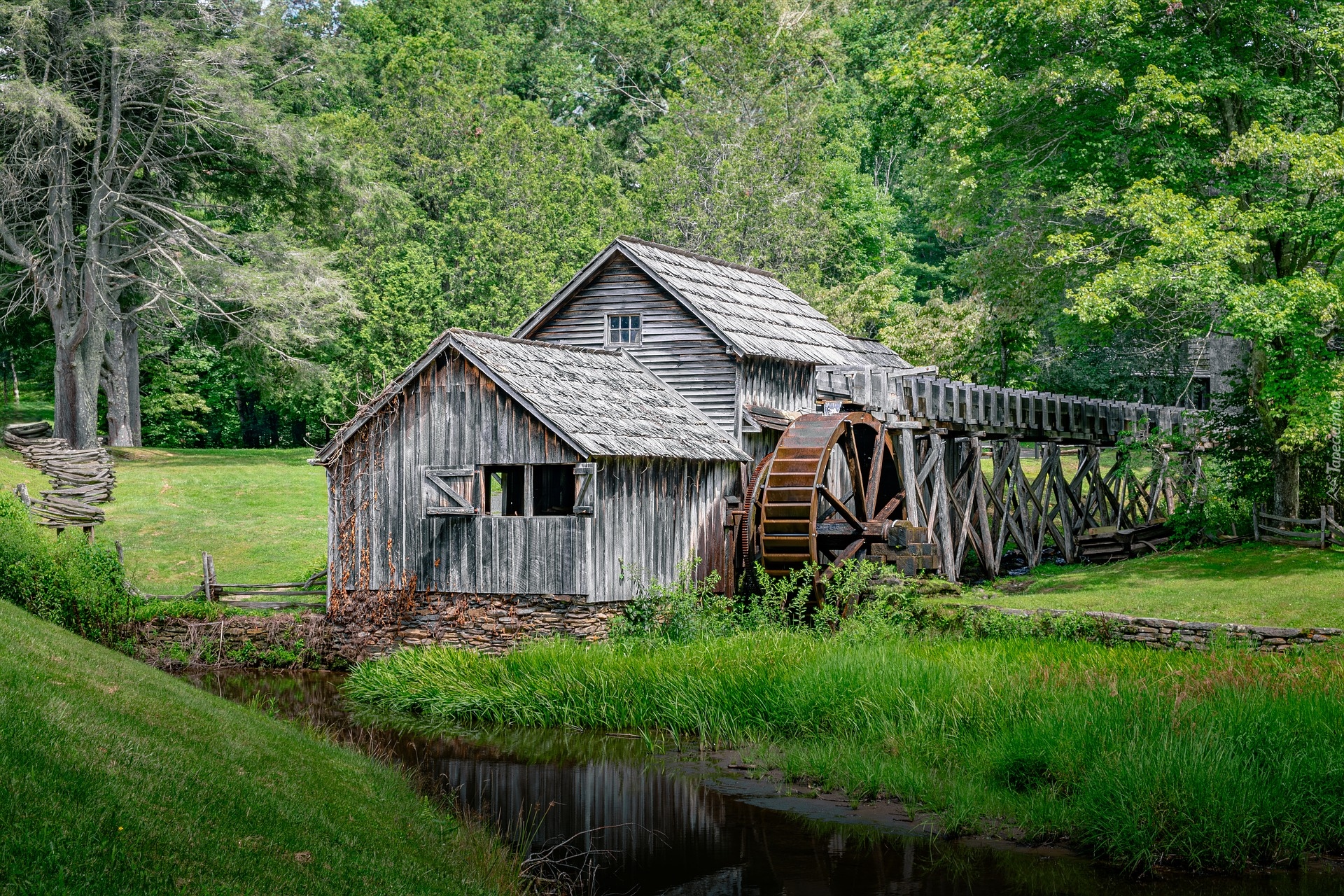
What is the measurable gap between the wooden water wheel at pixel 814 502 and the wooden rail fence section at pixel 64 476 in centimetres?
1288

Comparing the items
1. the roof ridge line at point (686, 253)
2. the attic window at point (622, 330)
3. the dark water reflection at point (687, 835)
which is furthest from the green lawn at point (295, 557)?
the roof ridge line at point (686, 253)

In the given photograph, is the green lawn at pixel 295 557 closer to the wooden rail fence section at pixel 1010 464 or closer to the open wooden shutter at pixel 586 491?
the wooden rail fence section at pixel 1010 464

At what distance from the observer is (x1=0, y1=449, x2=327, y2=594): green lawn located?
25328 millimetres

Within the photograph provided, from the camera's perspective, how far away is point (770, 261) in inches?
1698

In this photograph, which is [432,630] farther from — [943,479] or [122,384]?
[122,384]

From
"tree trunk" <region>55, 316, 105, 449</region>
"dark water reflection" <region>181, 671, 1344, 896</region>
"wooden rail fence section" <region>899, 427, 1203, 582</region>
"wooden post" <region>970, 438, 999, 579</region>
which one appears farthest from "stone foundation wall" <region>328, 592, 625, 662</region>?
"tree trunk" <region>55, 316, 105, 449</region>


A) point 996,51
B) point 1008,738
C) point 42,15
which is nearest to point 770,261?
point 996,51

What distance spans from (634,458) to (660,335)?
4.37 metres

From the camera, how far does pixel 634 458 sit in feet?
65.8

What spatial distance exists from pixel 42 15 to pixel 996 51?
24117 millimetres

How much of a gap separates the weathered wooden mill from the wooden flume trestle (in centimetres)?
6

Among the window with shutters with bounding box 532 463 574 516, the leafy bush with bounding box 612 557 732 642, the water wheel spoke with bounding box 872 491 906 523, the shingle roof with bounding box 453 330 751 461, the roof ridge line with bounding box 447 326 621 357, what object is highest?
the roof ridge line with bounding box 447 326 621 357

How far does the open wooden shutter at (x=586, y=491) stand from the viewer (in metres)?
19.0

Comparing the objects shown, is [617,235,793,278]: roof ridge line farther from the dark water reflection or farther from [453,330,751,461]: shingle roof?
the dark water reflection
